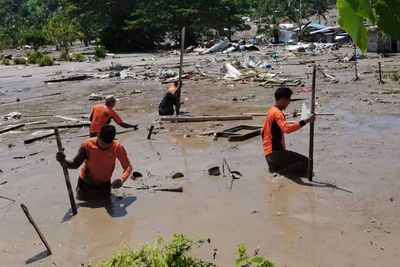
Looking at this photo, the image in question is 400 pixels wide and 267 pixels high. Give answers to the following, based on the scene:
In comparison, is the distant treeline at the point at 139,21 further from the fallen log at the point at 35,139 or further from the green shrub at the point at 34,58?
the fallen log at the point at 35,139

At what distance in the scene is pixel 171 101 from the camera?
13.9 meters

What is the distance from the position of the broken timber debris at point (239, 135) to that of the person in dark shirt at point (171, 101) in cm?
260

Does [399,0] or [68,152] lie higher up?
[399,0]

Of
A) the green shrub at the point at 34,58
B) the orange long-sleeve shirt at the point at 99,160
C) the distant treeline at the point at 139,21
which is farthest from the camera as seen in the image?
the distant treeline at the point at 139,21

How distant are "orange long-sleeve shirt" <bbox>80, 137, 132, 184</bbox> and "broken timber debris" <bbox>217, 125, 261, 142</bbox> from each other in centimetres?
400

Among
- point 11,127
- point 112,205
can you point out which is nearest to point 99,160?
point 112,205

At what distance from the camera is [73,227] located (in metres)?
6.40

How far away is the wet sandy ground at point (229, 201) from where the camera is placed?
216 inches

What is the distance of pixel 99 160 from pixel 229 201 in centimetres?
189

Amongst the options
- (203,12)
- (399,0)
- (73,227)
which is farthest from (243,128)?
(203,12)

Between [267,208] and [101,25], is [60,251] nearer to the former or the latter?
[267,208]

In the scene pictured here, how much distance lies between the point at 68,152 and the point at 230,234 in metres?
6.03

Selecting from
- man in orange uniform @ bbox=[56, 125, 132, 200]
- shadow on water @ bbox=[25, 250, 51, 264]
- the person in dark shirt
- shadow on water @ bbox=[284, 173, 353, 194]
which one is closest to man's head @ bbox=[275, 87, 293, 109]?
shadow on water @ bbox=[284, 173, 353, 194]

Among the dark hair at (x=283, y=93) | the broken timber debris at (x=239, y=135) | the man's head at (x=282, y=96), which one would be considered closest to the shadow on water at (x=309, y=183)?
the man's head at (x=282, y=96)
